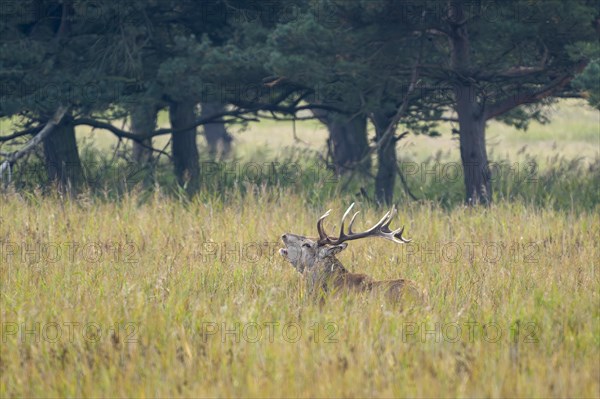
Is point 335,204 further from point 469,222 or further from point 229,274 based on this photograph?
point 229,274

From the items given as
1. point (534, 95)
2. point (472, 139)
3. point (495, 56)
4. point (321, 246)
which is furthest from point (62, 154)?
point (321, 246)

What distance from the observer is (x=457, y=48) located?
12.4m

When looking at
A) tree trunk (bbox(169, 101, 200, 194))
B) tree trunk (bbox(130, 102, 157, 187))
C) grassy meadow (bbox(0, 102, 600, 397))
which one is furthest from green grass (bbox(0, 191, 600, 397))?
tree trunk (bbox(169, 101, 200, 194))

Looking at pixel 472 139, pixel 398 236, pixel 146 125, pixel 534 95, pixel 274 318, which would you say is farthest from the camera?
pixel 146 125

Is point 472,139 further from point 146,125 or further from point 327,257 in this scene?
point 327,257

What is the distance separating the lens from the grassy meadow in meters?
4.93

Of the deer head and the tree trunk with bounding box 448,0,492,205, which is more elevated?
the tree trunk with bounding box 448,0,492,205

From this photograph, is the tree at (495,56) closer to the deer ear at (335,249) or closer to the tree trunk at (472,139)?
the tree trunk at (472,139)

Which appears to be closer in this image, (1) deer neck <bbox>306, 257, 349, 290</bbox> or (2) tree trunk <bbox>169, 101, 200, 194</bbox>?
(1) deer neck <bbox>306, 257, 349, 290</bbox>

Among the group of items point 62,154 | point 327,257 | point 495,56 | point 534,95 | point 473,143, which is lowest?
point 327,257

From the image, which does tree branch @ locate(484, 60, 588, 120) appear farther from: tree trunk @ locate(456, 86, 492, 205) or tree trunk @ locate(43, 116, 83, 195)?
tree trunk @ locate(43, 116, 83, 195)

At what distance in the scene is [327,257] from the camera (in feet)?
25.0

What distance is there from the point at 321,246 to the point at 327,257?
129 millimetres

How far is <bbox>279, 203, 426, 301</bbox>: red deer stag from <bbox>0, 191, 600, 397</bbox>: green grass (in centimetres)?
16
